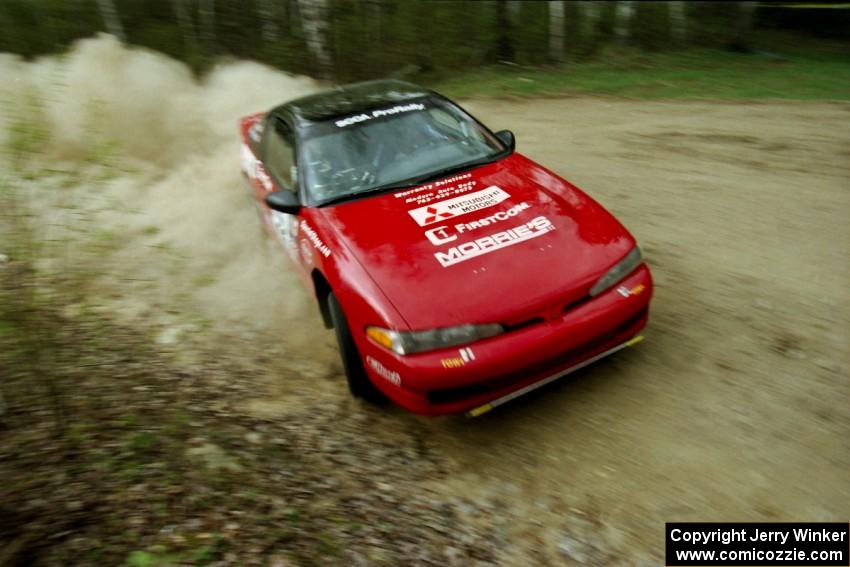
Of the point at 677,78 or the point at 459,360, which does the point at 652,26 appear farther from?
the point at 459,360

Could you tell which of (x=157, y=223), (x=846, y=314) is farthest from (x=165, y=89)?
(x=846, y=314)

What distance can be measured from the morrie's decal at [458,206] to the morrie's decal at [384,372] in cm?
90

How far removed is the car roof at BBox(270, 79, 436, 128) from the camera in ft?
16.2

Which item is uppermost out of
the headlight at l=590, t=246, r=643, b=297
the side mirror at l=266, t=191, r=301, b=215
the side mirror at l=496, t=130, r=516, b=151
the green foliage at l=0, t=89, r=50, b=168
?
the green foliage at l=0, t=89, r=50, b=168

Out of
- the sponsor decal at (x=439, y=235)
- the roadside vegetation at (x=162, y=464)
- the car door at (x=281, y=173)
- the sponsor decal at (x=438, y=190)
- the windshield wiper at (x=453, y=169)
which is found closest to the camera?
the roadside vegetation at (x=162, y=464)

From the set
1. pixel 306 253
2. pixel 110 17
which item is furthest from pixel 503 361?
pixel 110 17

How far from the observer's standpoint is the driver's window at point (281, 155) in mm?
4788

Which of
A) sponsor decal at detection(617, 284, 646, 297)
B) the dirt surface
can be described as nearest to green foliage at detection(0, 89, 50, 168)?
the dirt surface

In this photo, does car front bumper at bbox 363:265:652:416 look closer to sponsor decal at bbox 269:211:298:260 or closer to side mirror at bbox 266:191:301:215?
side mirror at bbox 266:191:301:215

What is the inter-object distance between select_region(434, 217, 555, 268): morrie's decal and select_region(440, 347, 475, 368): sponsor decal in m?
0.56

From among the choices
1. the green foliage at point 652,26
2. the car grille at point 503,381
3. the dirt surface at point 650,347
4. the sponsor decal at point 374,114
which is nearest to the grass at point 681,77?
the green foliage at point 652,26

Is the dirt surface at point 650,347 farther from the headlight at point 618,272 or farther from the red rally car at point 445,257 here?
the headlight at point 618,272

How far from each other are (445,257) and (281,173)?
201 centimetres

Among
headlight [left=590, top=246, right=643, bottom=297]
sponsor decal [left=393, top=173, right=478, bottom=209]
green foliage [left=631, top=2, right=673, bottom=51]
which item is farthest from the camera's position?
green foliage [left=631, top=2, right=673, bottom=51]
